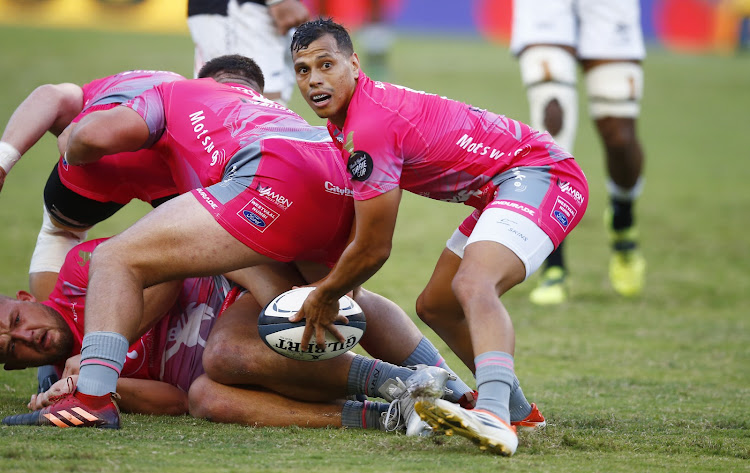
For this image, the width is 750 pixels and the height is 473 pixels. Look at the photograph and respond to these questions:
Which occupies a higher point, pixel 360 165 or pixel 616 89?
pixel 616 89

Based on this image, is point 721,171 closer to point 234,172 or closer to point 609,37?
point 609,37

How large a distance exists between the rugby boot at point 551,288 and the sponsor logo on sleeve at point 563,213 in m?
2.93

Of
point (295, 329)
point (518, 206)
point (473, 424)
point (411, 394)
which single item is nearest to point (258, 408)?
point (295, 329)

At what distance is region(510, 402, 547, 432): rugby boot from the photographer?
3.56m

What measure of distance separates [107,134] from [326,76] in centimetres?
85

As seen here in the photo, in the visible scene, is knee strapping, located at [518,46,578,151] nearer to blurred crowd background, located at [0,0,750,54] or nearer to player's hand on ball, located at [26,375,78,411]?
player's hand on ball, located at [26,375,78,411]

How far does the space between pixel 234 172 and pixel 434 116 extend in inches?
29.9

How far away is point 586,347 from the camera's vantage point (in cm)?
538

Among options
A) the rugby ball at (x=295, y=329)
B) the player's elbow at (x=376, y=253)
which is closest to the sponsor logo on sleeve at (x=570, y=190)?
the player's elbow at (x=376, y=253)

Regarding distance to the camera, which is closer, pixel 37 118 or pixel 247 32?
pixel 37 118

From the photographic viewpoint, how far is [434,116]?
3.64 metres

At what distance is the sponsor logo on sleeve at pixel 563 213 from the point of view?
3.61m

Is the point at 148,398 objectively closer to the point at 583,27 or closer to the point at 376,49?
the point at 583,27

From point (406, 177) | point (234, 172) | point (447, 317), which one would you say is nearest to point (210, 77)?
point (234, 172)
